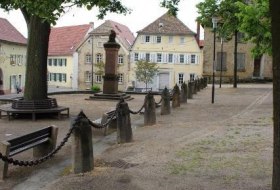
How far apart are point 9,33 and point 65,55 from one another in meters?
19.2

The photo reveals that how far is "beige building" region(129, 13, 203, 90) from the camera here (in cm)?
6931

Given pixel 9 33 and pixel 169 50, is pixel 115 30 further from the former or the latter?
pixel 9 33

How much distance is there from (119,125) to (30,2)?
3.76 meters

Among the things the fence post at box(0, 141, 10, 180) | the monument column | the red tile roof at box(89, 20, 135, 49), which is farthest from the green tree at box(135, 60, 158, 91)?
the fence post at box(0, 141, 10, 180)

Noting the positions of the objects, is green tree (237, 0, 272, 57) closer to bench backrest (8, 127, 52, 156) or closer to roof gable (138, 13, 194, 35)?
bench backrest (8, 127, 52, 156)

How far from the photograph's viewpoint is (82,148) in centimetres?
882

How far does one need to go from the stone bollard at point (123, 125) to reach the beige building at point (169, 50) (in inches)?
2245

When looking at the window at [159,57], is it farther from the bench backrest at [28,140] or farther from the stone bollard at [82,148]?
the stone bollard at [82,148]

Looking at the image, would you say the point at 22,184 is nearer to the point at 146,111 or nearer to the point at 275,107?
the point at 275,107

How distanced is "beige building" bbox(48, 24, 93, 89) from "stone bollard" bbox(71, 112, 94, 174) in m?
67.1

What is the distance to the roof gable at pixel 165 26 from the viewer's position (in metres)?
69.2

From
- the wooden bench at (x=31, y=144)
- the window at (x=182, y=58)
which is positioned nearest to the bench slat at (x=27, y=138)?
the wooden bench at (x=31, y=144)

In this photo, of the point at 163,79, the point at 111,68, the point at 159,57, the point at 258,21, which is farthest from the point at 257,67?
the point at 258,21

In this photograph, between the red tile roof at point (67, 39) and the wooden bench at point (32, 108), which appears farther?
the red tile roof at point (67, 39)
